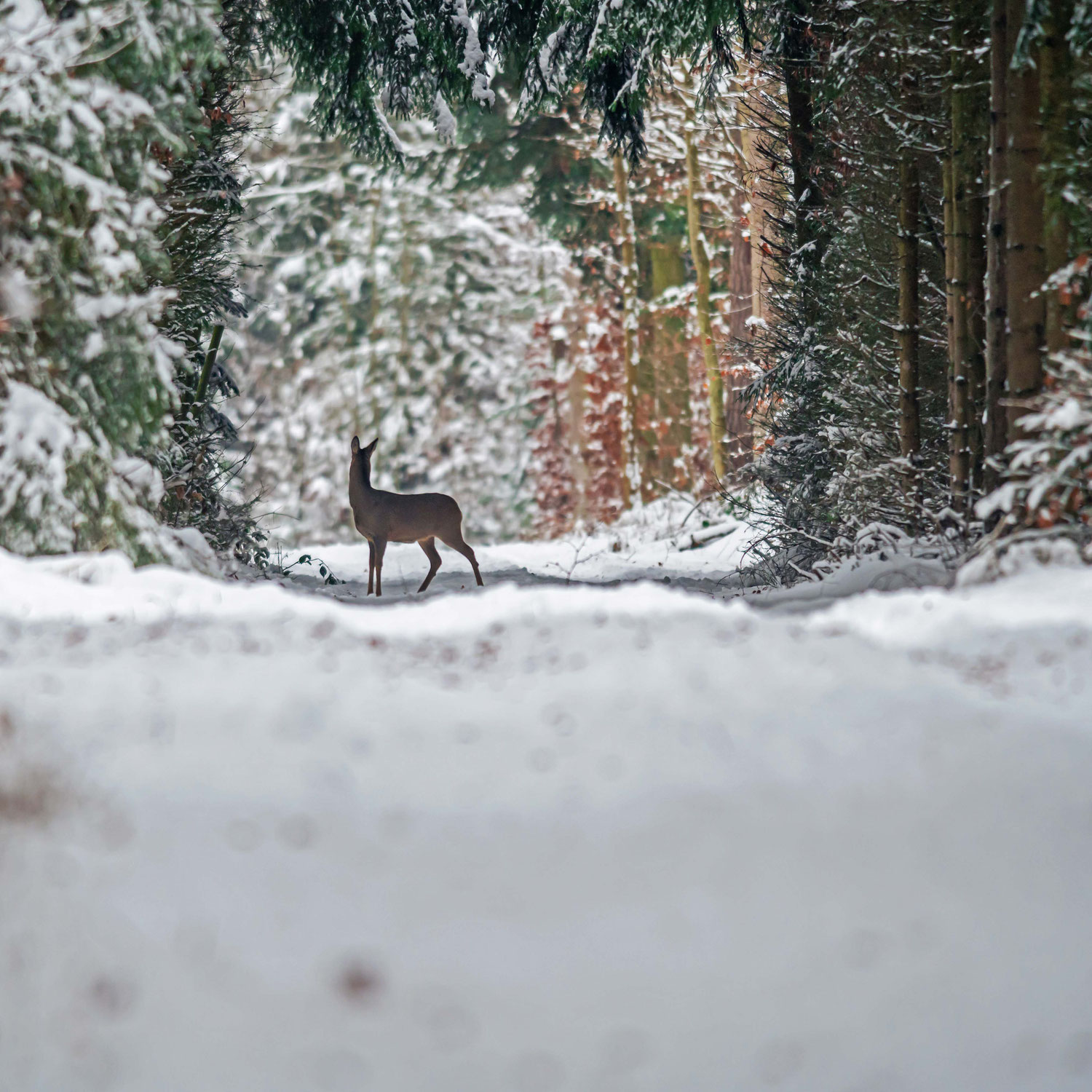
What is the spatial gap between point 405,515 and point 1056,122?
6408 mm

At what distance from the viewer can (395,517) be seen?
1065 cm

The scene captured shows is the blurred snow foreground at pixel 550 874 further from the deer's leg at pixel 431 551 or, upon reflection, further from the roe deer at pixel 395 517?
the deer's leg at pixel 431 551

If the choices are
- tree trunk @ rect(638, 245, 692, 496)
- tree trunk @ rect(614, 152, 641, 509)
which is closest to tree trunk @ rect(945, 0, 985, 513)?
tree trunk @ rect(614, 152, 641, 509)

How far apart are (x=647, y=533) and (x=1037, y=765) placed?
14333mm

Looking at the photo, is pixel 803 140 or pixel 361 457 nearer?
pixel 803 140

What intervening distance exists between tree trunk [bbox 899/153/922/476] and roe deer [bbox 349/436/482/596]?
411 centimetres

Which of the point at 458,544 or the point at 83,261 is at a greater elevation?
the point at 83,261

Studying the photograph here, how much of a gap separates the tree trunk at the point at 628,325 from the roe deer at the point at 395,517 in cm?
1032

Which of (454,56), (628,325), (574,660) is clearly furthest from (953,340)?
(628,325)

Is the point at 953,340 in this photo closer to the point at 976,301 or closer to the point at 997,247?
the point at 976,301

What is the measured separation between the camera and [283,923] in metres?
2.82

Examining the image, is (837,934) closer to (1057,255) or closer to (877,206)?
(1057,255)

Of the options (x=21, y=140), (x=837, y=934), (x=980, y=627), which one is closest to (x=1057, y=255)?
(x=980, y=627)

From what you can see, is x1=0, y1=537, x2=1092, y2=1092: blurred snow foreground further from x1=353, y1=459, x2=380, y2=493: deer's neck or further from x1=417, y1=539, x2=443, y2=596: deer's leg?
x1=417, y1=539, x2=443, y2=596: deer's leg
